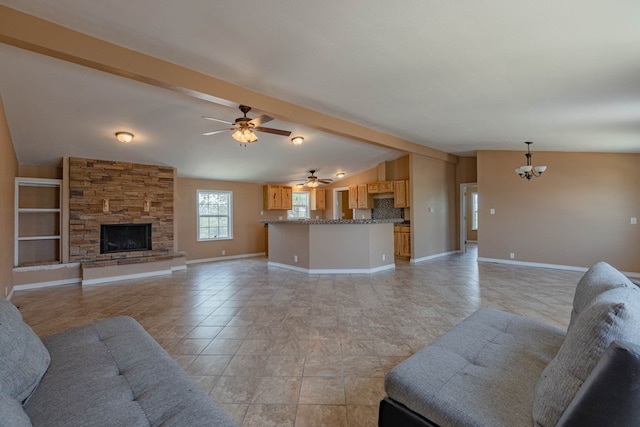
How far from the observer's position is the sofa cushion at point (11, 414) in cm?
87

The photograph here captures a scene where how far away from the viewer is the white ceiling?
7.25 ft

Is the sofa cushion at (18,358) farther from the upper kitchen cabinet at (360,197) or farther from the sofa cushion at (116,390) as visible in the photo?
the upper kitchen cabinet at (360,197)

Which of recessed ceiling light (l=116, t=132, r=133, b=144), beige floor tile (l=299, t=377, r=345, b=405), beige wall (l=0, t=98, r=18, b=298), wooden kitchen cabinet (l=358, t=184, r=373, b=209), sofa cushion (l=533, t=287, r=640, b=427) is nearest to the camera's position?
sofa cushion (l=533, t=287, r=640, b=427)

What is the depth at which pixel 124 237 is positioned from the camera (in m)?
6.09

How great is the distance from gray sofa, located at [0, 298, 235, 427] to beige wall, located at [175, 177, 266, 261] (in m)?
5.90

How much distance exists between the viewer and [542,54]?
260cm

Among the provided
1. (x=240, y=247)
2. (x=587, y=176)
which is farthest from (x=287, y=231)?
(x=587, y=176)

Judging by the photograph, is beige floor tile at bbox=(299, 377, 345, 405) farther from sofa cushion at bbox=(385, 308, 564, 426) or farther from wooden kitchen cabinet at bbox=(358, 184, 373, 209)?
wooden kitchen cabinet at bbox=(358, 184, 373, 209)

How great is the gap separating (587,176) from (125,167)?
9450 millimetres

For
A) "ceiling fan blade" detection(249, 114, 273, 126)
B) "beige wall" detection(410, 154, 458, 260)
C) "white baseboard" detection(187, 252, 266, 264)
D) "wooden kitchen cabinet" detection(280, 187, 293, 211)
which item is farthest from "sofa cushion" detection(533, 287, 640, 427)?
"wooden kitchen cabinet" detection(280, 187, 293, 211)

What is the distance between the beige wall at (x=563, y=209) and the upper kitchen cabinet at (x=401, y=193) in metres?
1.72

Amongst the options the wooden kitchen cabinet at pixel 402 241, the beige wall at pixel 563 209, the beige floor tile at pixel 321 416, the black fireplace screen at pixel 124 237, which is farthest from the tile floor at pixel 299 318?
the wooden kitchen cabinet at pixel 402 241

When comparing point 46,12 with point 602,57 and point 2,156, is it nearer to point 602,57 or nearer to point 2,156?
point 2,156

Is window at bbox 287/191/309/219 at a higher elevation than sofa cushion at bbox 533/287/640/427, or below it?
higher
